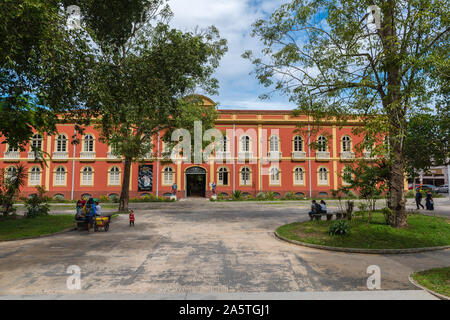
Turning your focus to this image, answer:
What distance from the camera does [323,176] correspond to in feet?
101

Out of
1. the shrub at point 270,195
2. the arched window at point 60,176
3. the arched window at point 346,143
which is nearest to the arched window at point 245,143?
the shrub at point 270,195

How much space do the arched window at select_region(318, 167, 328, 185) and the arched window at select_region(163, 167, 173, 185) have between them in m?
17.1

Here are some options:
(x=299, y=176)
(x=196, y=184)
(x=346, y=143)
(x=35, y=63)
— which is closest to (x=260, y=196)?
(x=299, y=176)

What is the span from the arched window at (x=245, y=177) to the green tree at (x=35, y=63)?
2344cm

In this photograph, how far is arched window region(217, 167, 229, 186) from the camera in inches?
1177

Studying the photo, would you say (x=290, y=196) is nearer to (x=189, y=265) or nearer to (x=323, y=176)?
(x=323, y=176)

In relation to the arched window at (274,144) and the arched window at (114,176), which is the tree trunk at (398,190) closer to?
the arched window at (274,144)

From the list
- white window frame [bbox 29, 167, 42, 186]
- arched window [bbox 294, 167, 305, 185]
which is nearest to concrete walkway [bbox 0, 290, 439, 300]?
arched window [bbox 294, 167, 305, 185]

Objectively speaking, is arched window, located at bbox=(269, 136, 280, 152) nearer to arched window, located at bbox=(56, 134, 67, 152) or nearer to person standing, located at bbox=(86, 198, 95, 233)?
person standing, located at bbox=(86, 198, 95, 233)

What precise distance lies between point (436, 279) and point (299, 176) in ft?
83.3

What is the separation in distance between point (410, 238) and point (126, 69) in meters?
11.3

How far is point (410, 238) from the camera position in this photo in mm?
8938

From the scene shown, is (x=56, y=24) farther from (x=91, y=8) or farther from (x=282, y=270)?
(x=282, y=270)

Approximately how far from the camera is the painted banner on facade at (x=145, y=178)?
2917cm
